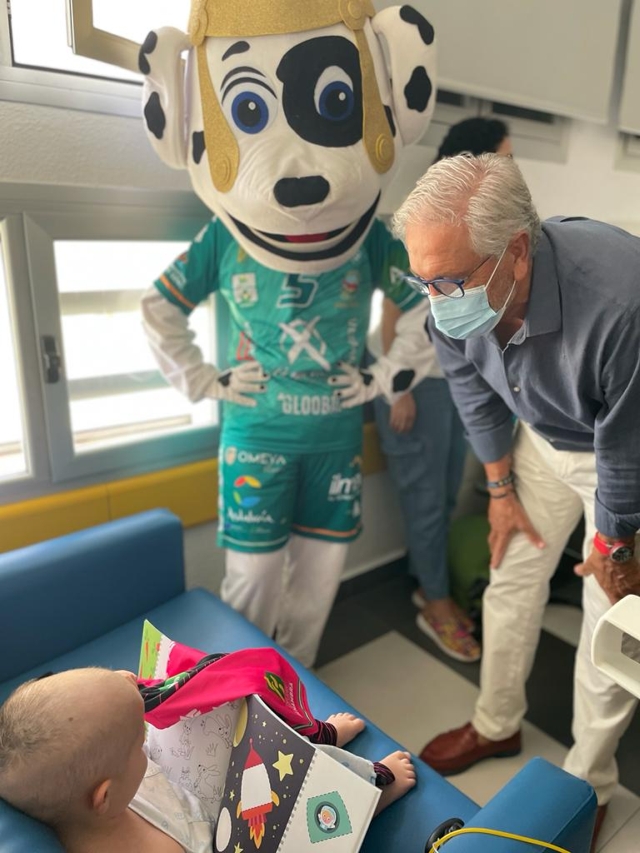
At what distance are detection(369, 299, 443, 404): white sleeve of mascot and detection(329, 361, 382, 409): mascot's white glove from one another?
0.02m

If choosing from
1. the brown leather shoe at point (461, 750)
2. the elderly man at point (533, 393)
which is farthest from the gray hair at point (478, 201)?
the brown leather shoe at point (461, 750)

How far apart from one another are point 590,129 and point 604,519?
1757 millimetres

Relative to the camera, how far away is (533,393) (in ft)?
3.94

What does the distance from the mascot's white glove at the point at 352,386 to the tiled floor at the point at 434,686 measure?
901 millimetres

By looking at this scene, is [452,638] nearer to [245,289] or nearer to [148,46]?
[245,289]

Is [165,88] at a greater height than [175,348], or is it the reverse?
[165,88]

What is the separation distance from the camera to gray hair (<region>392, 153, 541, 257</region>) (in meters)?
0.97

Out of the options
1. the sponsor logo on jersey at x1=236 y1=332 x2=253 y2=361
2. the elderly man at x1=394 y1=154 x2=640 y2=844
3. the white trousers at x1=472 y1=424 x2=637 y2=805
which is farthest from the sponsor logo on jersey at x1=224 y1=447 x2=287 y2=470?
the white trousers at x1=472 y1=424 x2=637 y2=805

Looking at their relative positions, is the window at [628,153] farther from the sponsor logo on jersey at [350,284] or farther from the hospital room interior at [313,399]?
the sponsor logo on jersey at [350,284]

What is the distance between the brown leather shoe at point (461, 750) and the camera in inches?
63.5

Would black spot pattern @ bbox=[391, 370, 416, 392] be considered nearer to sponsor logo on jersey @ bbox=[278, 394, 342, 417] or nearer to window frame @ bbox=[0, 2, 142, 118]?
sponsor logo on jersey @ bbox=[278, 394, 342, 417]

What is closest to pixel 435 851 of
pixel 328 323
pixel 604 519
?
pixel 604 519

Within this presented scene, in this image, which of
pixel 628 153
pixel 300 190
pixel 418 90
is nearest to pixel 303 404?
pixel 300 190

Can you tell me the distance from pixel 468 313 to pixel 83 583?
3.36 ft
